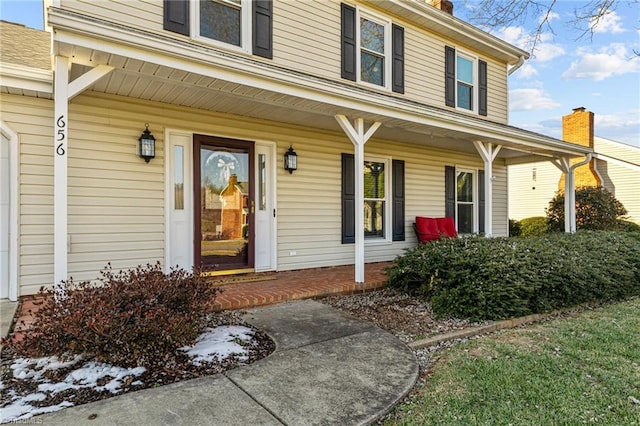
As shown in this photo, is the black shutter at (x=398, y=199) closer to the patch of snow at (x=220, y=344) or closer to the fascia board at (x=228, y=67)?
the fascia board at (x=228, y=67)

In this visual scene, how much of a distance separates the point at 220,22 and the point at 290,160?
225 cm

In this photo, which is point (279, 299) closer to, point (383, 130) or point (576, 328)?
point (576, 328)

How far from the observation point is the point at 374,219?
7.65 meters

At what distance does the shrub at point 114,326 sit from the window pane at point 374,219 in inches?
191

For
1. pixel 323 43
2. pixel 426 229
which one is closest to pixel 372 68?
pixel 323 43

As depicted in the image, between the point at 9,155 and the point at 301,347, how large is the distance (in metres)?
3.92

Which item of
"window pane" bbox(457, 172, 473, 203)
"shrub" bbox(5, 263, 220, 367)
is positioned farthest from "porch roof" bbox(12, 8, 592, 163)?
"shrub" bbox(5, 263, 220, 367)

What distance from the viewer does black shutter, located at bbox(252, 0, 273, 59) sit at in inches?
225

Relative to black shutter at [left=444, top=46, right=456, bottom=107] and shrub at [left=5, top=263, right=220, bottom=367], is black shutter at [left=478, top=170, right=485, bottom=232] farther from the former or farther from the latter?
shrub at [left=5, top=263, right=220, bottom=367]

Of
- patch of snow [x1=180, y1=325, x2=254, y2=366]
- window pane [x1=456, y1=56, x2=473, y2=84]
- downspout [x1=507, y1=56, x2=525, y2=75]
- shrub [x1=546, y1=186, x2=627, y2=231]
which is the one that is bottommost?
patch of snow [x1=180, y1=325, x2=254, y2=366]

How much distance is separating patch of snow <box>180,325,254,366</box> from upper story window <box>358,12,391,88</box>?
524 cm

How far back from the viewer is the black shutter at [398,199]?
306 inches

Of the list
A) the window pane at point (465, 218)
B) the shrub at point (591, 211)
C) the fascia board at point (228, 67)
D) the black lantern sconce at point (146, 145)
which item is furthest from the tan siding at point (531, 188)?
the black lantern sconce at point (146, 145)

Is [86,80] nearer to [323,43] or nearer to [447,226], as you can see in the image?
[323,43]
